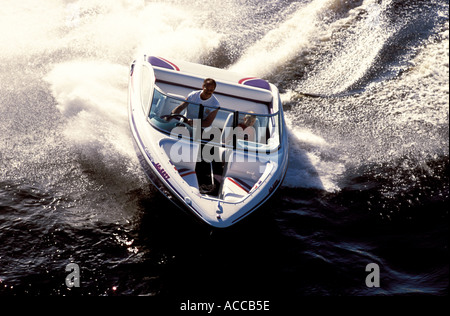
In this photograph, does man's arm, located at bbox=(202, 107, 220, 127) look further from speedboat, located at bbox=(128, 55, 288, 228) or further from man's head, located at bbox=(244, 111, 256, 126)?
man's head, located at bbox=(244, 111, 256, 126)

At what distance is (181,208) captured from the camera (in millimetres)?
5445

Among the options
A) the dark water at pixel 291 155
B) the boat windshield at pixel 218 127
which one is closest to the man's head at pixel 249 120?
the boat windshield at pixel 218 127

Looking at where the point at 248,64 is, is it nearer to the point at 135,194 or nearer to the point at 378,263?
the point at 135,194

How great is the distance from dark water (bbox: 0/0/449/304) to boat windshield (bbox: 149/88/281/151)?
0.91 m

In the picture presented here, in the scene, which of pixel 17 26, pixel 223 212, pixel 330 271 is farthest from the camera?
pixel 17 26

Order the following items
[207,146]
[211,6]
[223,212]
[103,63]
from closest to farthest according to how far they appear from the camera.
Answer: [223,212] < [207,146] < [103,63] < [211,6]

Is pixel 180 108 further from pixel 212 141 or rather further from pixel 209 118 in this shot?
pixel 212 141

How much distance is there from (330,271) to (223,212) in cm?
165

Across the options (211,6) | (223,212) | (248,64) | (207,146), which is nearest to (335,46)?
(248,64)

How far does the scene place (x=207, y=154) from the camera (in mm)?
6203

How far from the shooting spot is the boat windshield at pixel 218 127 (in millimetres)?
6309

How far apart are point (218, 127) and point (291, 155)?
1901 millimetres

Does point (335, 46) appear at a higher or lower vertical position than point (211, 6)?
lower

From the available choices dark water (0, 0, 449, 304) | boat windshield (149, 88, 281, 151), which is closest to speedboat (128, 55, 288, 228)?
boat windshield (149, 88, 281, 151)
